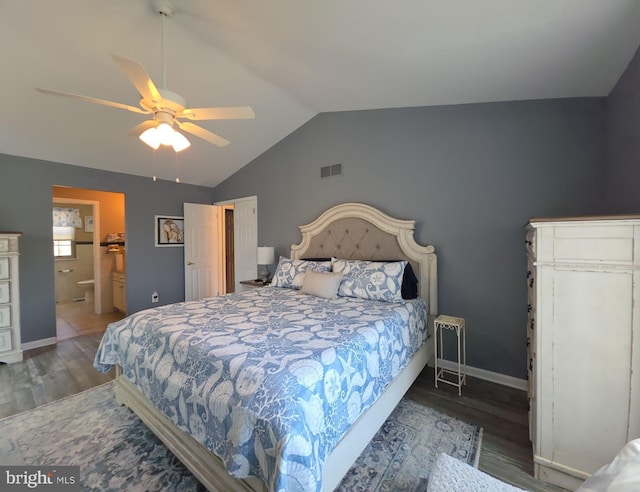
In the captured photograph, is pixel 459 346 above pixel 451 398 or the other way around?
above

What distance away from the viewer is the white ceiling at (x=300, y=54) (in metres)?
1.60

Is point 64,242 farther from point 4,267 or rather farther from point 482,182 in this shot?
point 482,182

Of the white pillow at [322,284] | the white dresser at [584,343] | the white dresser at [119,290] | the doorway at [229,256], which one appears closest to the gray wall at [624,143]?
the white dresser at [584,343]

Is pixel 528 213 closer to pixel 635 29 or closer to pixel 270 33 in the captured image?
pixel 635 29

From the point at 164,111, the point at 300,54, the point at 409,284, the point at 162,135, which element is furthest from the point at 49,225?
the point at 409,284

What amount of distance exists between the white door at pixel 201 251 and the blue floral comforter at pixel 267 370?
2.81 metres

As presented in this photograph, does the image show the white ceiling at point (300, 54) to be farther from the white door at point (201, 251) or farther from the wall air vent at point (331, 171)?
the white door at point (201, 251)

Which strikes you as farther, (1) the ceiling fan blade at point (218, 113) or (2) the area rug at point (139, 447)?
(1) the ceiling fan blade at point (218, 113)

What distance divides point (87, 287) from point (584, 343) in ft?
27.3

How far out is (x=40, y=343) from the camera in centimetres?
358

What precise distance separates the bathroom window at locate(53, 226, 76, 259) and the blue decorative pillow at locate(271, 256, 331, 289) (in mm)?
5729

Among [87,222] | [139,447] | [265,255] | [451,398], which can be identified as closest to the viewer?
[139,447]

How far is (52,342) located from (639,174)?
6059mm

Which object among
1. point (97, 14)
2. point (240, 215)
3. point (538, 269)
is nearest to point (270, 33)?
point (97, 14)
